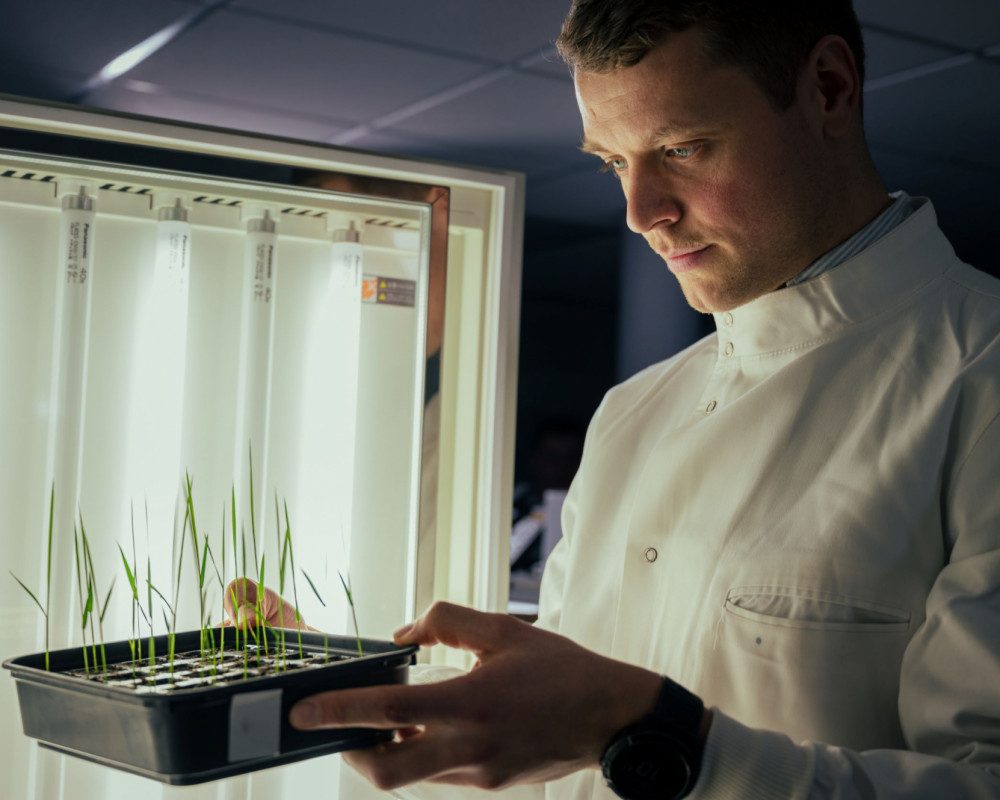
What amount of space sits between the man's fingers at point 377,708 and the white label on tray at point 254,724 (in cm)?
2

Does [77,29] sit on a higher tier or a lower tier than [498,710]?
higher

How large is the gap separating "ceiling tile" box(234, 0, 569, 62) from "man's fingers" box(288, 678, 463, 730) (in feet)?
7.72

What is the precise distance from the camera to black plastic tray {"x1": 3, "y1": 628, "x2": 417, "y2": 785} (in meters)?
0.67

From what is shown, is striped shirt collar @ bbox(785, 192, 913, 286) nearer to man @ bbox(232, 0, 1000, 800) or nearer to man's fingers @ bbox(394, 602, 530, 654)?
man @ bbox(232, 0, 1000, 800)

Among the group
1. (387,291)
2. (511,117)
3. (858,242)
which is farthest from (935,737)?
(511,117)

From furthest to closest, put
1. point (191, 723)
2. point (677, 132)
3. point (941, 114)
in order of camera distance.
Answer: point (941, 114)
point (677, 132)
point (191, 723)

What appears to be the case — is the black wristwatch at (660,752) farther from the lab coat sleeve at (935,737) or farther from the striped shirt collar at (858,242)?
the striped shirt collar at (858,242)

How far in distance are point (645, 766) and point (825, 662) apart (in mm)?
217

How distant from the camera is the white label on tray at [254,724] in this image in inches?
27.2

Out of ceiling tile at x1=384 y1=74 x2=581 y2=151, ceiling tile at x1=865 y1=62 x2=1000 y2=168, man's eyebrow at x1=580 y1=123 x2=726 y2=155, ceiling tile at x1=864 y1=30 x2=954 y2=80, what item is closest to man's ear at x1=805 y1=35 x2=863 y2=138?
man's eyebrow at x1=580 y1=123 x2=726 y2=155

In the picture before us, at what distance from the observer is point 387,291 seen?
1463mm

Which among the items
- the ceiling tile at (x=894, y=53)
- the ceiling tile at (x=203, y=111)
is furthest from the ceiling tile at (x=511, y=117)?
the ceiling tile at (x=894, y=53)

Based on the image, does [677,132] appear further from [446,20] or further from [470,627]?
[446,20]

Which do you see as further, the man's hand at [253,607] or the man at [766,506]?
the man's hand at [253,607]
